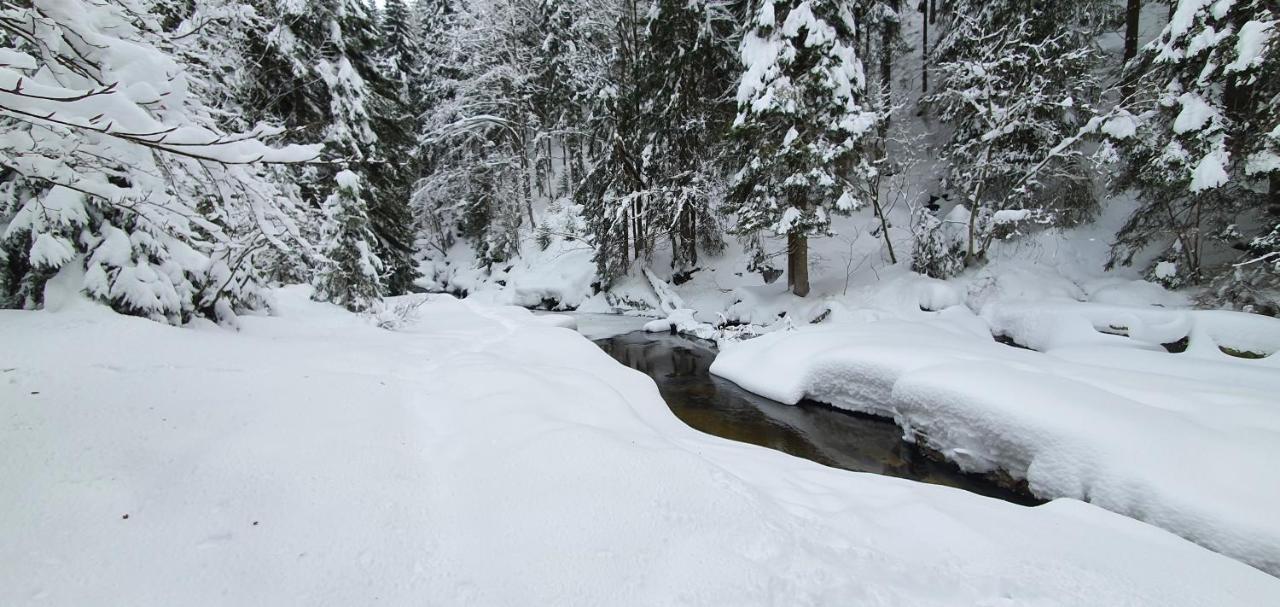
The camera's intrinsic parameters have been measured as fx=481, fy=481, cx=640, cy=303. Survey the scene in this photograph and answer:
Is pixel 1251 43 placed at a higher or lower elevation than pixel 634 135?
lower

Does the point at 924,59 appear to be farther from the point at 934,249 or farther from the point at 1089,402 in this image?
the point at 1089,402

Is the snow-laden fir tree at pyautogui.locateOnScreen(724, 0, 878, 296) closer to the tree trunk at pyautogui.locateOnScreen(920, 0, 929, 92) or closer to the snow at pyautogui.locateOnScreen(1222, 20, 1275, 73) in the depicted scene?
the snow at pyautogui.locateOnScreen(1222, 20, 1275, 73)

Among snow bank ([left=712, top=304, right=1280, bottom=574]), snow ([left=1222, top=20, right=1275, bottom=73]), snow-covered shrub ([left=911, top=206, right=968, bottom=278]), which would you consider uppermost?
snow ([left=1222, top=20, right=1275, bottom=73])

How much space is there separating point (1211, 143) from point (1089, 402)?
738 cm

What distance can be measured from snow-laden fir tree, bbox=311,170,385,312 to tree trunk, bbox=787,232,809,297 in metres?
10.1

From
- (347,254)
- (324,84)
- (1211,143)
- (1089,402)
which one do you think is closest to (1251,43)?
(1211,143)

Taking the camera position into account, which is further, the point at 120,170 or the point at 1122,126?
the point at 1122,126

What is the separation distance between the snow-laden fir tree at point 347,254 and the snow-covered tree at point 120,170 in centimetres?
494

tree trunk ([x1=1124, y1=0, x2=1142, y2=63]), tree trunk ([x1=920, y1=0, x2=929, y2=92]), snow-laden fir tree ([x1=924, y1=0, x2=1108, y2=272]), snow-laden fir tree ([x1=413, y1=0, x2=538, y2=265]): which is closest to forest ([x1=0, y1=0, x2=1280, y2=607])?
snow-laden fir tree ([x1=924, y1=0, x2=1108, y2=272])

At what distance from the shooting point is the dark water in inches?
215

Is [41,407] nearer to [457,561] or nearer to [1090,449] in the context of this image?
[457,561]

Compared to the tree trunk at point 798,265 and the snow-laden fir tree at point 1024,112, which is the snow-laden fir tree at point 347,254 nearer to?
the tree trunk at point 798,265

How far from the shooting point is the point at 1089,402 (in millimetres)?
4613

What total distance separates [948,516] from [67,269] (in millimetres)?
6306
